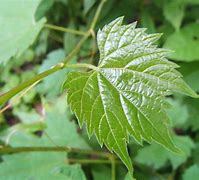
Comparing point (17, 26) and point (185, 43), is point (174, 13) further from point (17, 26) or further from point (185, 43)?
point (17, 26)

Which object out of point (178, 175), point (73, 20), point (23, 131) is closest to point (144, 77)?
point (23, 131)

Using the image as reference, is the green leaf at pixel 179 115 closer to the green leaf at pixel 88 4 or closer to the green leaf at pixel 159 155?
the green leaf at pixel 159 155

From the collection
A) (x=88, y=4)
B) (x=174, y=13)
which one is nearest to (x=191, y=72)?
(x=174, y=13)

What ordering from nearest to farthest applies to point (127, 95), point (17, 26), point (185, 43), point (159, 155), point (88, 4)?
point (127, 95) < point (17, 26) < point (159, 155) < point (185, 43) < point (88, 4)

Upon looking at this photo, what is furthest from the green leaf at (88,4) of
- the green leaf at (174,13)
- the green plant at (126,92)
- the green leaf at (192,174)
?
the green plant at (126,92)

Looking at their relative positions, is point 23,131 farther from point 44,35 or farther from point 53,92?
point 44,35

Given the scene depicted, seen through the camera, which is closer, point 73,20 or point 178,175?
point 178,175

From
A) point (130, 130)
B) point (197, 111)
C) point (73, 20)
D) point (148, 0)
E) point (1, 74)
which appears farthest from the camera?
point (1, 74)
